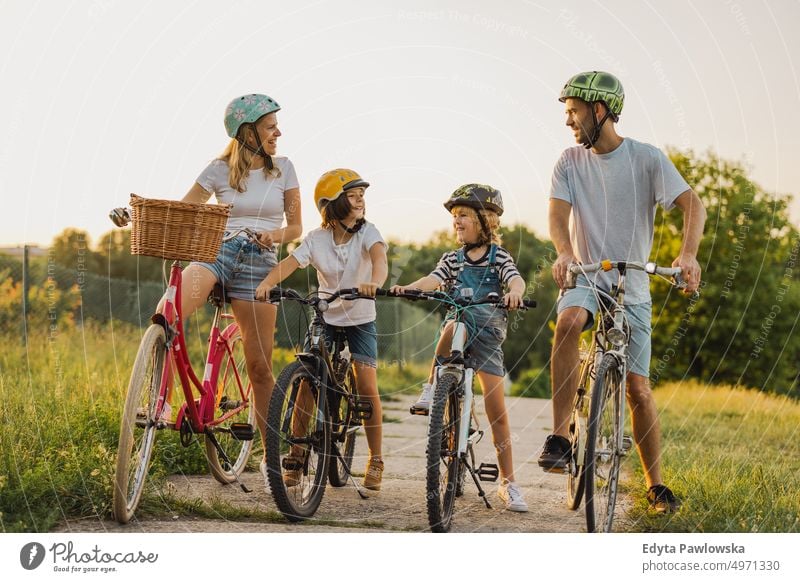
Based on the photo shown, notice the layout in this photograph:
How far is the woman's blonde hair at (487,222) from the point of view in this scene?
481cm

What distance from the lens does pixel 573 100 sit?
455cm

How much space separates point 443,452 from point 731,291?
12.1 metres

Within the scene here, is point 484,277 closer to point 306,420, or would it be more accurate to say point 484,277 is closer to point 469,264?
point 469,264

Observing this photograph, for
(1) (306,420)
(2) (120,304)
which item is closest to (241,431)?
(1) (306,420)

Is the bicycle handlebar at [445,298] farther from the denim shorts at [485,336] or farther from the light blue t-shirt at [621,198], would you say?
the light blue t-shirt at [621,198]

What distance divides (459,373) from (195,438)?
1.57 m

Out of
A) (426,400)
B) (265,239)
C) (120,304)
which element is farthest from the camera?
(120,304)

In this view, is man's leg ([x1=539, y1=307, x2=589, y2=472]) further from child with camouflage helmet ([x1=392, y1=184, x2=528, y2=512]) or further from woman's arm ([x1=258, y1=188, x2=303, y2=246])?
woman's arm ([x1=258, y1=188, x2=303, y2=246])

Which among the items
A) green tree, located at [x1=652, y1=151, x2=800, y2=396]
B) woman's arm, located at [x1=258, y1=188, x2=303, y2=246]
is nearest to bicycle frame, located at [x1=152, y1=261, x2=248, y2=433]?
woman's arm, located at [x1=258, y1=188, x2=303, y2=246]

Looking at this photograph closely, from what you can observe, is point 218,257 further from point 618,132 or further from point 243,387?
point 618,132

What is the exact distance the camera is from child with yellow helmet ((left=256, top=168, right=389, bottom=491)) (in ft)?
16.0

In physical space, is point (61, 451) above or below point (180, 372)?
below

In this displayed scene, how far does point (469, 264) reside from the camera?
4852 millimetres
